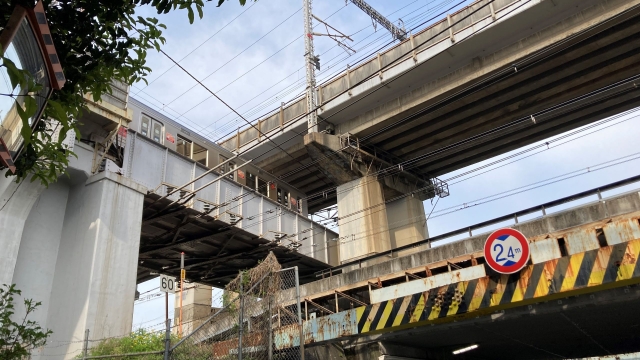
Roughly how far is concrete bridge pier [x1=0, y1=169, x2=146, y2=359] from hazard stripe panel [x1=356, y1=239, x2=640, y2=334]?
8.52 metres

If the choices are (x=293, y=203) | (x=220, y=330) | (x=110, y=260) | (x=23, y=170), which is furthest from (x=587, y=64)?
(x=23, y=170)

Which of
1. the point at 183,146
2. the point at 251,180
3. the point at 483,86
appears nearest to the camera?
the point at 483,86

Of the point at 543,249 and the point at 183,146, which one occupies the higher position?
the point at 183,146

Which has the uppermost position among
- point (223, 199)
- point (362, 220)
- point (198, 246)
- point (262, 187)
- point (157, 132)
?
point (262, 187)

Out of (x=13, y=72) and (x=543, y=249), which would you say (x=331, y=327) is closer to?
(x=543, y=249)

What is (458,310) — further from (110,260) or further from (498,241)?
(110,260)

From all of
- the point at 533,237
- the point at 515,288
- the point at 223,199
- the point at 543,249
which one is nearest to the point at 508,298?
the point at 515,288

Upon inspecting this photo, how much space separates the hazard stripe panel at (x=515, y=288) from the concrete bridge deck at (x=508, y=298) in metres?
0.02

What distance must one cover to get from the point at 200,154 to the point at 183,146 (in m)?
1.28

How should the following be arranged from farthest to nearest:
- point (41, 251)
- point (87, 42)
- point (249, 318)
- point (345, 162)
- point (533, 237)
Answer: point (345, 162), point (41, 251), point (533, 237), point (249, 318), point (87, 42)

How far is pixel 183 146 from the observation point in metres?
25.0

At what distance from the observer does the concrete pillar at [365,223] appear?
1060 inches

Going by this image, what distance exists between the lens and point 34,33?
12.7ft

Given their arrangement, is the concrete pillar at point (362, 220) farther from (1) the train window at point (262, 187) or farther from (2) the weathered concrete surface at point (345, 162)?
(1) the train window at point (262, 187)
